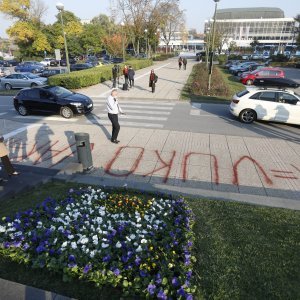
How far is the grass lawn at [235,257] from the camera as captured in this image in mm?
3158

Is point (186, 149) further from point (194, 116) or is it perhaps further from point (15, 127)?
point (15, 127)

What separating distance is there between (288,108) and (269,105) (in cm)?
72

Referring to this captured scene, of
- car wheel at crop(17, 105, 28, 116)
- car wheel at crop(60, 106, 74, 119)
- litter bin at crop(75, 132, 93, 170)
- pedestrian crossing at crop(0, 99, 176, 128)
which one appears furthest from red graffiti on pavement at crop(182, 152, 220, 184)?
car wheel at crop(17, 105, 28, 116)

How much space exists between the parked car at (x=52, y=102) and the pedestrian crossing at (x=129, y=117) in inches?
14.8

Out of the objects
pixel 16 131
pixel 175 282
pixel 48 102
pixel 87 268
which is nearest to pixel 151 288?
pixel 175 282

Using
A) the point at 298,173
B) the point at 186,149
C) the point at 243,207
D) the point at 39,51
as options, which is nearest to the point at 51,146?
the point at 186,149

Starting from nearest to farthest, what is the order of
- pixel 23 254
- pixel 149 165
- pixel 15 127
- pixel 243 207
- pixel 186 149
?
pixel 23 254 → pixel 243 207 → pixel 149 165 → pixel 186 149 → pixel 15 127

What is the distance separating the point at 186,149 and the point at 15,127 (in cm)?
753

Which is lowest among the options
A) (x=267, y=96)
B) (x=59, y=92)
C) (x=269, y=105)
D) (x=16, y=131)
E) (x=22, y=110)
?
(x=16, y=131)

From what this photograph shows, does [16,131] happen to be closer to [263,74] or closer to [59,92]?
[59,92]

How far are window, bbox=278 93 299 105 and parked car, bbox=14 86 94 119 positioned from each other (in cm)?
843

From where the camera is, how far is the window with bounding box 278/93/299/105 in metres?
10.5

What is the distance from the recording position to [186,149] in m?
8.45

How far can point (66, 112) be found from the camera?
39.5ft
